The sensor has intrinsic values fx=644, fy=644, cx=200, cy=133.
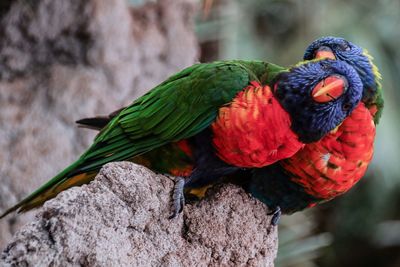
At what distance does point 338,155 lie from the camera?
7.14 feet

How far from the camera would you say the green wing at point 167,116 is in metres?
2.07

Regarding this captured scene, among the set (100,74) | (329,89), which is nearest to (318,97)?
(329,89)

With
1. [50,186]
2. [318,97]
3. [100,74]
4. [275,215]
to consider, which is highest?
[318,97]

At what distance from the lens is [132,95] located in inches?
136

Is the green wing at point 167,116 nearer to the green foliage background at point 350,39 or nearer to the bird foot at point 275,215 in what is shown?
the bird foot at point 275,215

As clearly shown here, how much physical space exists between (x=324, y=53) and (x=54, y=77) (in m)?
1.58

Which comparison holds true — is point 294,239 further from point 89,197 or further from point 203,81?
point 89,197

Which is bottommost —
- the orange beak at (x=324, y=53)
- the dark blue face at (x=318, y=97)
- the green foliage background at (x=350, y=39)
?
the green foliage background at (x=350, y=39)

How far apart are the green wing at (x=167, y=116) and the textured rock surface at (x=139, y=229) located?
25cm

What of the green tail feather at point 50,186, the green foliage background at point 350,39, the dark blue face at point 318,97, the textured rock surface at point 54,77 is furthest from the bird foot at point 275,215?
the green foliage background at point 350,39

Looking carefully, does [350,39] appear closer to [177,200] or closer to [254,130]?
[254,130]

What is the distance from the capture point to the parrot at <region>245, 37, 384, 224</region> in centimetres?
217

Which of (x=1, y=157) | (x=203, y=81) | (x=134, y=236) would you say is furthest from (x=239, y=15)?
(x=134, y=236)

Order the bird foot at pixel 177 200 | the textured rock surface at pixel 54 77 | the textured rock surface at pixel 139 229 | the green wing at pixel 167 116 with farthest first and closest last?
the textured rock surface at pixel 54 77 < the green wing at pixel 167 116 < the bird foot at pixel 177 200 < the textured rock surface at pixel 139 229
